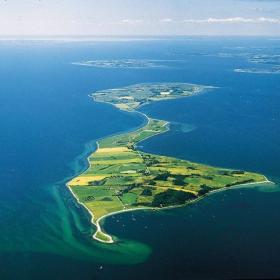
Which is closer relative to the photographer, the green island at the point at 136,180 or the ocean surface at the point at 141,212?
the ocean surface at the point at 141,212

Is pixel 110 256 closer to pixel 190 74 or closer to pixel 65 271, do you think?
pixel 65 271

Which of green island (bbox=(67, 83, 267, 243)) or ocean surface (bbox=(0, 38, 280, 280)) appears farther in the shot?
green island (bbox=(67, 83, 267, 243))

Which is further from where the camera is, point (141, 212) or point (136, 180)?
point (136, 180)
